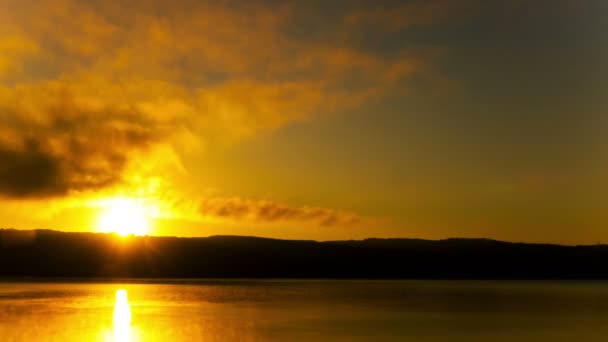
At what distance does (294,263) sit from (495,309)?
82.2 metres

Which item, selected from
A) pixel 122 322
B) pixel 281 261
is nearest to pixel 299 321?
pixel 122 322

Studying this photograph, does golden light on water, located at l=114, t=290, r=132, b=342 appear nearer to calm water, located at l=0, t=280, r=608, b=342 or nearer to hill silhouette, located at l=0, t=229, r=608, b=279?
calm water, located at l=0, t=280, r=608, b=342

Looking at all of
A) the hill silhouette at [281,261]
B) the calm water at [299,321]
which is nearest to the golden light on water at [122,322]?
A: the calm water at [299,321]

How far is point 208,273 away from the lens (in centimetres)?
11725

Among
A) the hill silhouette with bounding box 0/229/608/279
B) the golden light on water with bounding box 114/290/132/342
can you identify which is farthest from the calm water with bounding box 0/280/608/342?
the hill silhouette with bounding box 0/229/608/279

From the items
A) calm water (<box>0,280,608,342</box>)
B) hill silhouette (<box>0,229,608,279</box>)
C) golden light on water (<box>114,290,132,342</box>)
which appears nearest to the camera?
golden light on water (<box>114,290,132,342</box>)

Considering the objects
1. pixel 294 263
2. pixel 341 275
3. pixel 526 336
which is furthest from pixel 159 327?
pixel 294 263

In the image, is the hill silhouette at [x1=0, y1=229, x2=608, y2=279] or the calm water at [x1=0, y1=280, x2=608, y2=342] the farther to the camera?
the hill silhouette at [x1=0, y1=229, x2=608, y2=279]

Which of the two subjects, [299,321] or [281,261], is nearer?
[299,321]

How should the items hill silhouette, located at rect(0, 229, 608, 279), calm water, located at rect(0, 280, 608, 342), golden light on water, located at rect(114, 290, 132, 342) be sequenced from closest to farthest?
golden light on water, located at rect(114, 290, 132, 342) → calm water, located at rect(0, 280, 608, 342) → hill silhouette, located at rect(0, 229, 608, 279)

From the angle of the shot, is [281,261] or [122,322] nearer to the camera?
[122,322]

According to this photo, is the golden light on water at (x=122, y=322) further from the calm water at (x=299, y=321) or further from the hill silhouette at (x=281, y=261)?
the hill silhouette at (x=281, y=261)

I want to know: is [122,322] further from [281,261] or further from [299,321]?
[281,261]

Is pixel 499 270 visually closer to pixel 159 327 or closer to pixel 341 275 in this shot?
pixel 341 275
